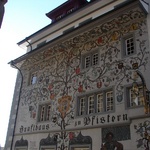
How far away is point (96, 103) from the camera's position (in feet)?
33.2

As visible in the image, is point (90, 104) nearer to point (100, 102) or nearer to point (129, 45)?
point (100, 102)

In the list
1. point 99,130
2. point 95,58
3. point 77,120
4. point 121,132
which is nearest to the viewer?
point 121,132

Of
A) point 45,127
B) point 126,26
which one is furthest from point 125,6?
point 45,127

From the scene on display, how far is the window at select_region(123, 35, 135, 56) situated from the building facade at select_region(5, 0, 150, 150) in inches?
1.8

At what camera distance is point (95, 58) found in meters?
11.3

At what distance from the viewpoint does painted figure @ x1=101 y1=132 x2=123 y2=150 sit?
8.53 meters

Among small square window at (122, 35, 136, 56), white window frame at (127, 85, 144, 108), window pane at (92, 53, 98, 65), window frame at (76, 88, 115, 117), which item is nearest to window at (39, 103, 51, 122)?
window frame at (76, 88, 115, 117)

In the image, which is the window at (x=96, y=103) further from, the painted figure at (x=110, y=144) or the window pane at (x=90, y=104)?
the painted figure at (x=110, y=144)

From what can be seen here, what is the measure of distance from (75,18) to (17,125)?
754cm

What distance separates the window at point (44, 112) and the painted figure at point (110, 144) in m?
4.12

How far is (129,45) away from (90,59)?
219cm

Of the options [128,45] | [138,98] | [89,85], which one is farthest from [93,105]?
[128,45]

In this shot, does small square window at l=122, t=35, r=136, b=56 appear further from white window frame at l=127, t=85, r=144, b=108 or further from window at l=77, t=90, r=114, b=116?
window at l=77, t=90, r=114, b=116

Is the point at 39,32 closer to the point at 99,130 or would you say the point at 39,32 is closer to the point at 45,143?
the point at 45,143
